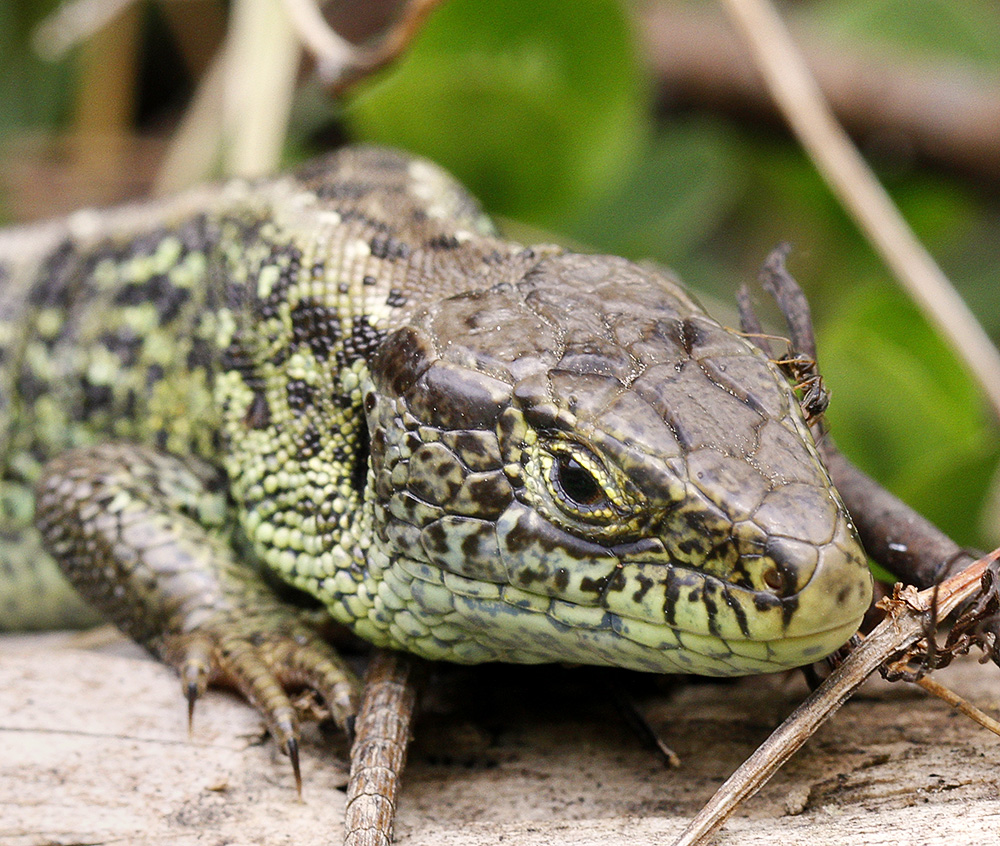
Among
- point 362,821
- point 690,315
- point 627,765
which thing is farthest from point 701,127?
→ point 362,821

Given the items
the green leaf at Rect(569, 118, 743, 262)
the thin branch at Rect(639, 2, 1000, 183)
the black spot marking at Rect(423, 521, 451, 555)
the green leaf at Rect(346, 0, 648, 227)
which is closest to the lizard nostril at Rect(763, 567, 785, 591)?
the black spot marking at Rect(423, 521, 451, 555)

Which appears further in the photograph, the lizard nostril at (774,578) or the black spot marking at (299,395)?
the black spot marking at (299,395)

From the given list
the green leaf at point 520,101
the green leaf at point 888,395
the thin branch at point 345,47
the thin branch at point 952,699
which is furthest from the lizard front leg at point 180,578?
the green leaf at point 520,101

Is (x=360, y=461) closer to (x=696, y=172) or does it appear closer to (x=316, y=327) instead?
(x=316, y=327)

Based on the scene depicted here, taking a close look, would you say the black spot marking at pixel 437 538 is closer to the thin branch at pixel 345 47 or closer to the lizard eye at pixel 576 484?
the lizard eye at pixel 576 484

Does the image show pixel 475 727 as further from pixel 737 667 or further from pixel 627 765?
pixel 737 667

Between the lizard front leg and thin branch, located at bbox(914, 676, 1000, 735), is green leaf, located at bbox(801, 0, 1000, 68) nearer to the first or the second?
the lizard front leg
